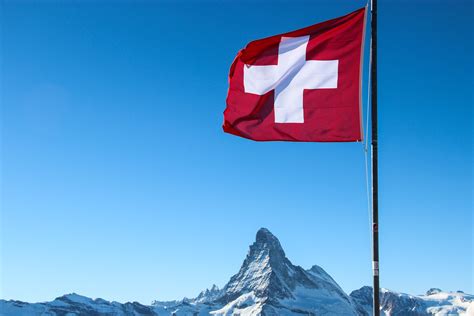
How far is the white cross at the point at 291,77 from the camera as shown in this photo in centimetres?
2058

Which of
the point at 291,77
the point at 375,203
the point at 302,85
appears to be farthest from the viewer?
the point at 291,77

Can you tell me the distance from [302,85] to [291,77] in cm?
51

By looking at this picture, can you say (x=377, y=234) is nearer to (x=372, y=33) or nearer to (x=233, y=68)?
(x=372, y=33)

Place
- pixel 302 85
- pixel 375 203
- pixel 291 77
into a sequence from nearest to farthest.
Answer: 1. pixel 375 203
2. pixel 302 85
3. pixel 291 77

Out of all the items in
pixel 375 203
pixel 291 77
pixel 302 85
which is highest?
pixel 291 77

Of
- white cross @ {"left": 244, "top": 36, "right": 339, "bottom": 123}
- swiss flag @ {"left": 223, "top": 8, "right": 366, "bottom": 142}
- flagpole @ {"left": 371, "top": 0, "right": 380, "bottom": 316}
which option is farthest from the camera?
white cross @ {"left": 244, "top": 36, "right": 339, "bottom": 123}

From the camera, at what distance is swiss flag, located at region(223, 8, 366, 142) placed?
66.0 ft

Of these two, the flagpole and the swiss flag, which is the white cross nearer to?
the swiss flag

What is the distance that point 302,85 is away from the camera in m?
21.0

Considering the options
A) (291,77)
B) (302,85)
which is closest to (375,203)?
(302,85)

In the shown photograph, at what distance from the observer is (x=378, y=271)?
18.0 meters

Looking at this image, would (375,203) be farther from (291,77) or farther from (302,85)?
(291,77)

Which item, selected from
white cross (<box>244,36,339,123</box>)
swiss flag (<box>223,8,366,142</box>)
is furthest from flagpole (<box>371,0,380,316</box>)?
white cross (<box>244,36,339,123</box>)

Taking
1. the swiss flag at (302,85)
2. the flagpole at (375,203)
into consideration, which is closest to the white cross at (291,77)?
the swiss flag at (302,85)
